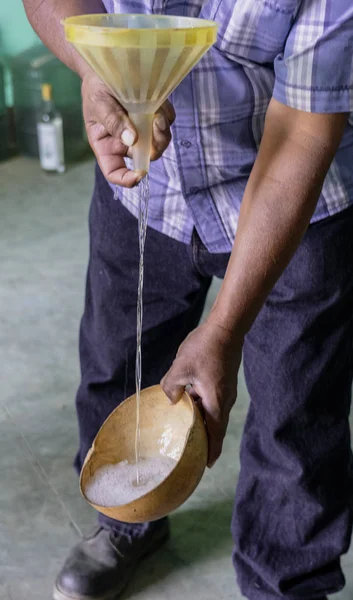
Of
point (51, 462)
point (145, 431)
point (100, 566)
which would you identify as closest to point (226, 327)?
point (145, 431)

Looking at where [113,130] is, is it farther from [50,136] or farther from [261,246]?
[50,136]

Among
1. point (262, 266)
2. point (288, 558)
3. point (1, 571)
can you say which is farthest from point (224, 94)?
point (1, 571)

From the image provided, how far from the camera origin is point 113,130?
34.6 inches

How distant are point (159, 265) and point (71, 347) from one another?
91cm

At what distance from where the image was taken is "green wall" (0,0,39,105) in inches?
124

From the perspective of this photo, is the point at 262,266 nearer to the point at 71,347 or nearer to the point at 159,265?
the point at 159,265

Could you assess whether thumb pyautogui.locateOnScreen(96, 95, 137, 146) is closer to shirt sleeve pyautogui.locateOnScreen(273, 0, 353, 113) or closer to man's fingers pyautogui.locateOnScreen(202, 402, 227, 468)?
shirt sleeve pyautogui.locateOnScreen(273, 0, 353, 113)

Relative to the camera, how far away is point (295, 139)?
95 cm

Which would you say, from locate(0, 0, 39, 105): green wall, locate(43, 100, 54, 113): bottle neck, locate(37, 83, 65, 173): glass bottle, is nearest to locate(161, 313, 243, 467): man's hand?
locate(37, 83, 65, 173): glass bottle

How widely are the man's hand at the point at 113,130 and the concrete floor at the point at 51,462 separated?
31.6 inches

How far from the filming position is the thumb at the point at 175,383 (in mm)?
953

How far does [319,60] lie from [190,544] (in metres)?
0.95

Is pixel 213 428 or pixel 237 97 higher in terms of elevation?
pixel 237 97

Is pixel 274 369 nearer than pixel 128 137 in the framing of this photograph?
No
